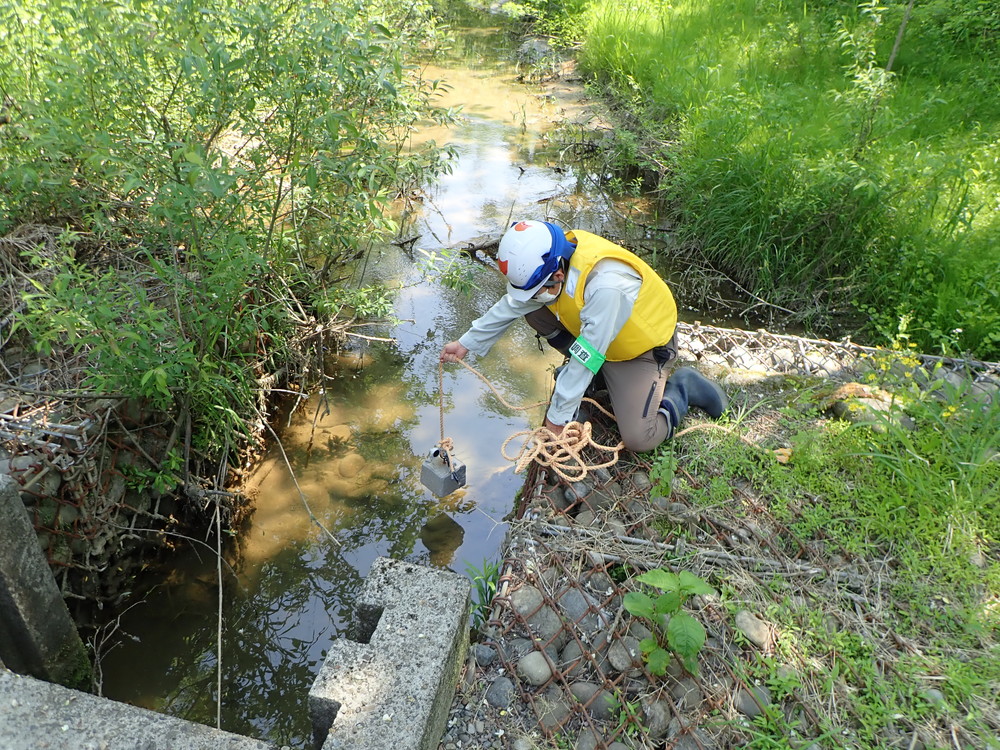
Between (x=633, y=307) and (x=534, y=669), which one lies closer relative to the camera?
(x=534, y=669)

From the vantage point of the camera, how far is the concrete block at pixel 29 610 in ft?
7.60

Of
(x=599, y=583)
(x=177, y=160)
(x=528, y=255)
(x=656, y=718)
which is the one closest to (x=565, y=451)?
(x=599, y=583)

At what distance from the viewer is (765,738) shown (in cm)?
229

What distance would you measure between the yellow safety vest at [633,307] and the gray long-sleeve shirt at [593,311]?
0.11ft

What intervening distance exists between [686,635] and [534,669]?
58 cm

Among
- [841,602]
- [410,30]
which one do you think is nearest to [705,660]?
[841,602]

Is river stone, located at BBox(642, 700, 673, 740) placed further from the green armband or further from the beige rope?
the green armband

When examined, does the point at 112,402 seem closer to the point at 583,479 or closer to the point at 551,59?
the point at 583,479

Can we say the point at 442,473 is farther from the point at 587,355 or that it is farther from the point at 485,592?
the point at 587,355

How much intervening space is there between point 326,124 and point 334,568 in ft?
7.39

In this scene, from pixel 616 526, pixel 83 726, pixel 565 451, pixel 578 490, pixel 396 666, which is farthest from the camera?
pixel 565 451

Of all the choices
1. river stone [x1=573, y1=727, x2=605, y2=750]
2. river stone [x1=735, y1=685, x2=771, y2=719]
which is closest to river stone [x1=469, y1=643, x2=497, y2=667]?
river stone [x1=573, y1=727, x2=605, y2=750]

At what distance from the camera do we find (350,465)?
167 inches

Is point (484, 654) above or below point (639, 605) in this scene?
below
